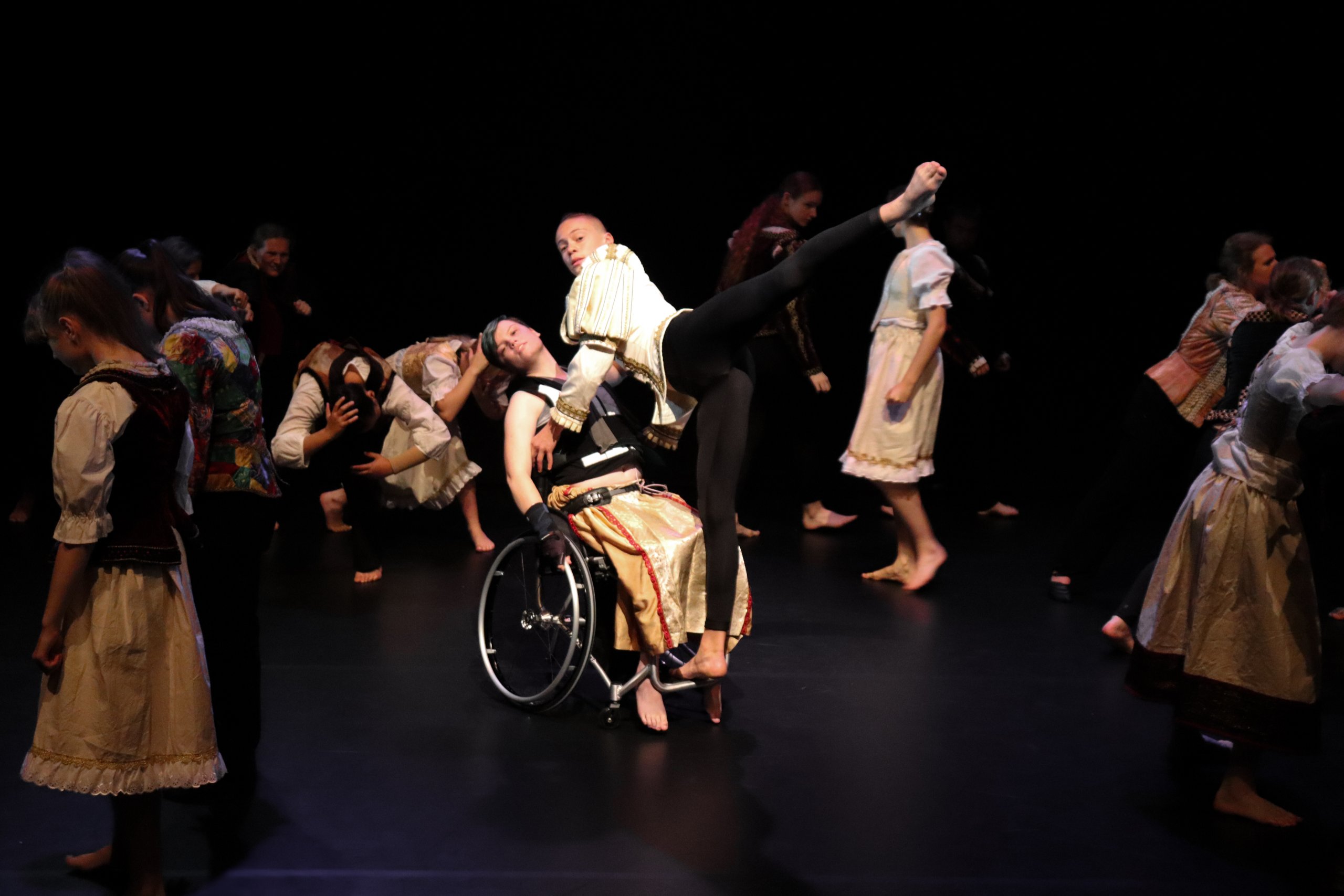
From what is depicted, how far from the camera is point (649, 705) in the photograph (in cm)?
324

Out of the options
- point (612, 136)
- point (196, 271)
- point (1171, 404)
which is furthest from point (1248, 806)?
point (612, 136)

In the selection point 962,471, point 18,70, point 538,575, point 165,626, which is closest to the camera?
point 165,626

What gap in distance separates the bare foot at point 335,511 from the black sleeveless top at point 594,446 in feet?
8.51

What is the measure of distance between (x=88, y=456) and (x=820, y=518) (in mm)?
4152

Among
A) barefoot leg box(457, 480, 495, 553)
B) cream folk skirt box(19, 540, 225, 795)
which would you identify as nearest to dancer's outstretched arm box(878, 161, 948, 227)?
cream folk skirt box(19, 540, 225, 795)

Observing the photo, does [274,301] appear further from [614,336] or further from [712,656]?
[712,656]

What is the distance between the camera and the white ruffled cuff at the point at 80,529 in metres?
2.06

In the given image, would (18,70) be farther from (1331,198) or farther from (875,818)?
(1331,198)

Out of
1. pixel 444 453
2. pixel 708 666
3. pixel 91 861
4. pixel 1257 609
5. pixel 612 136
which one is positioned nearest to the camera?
pixel 91 861

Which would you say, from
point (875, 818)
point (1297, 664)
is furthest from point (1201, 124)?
point (875, 818)

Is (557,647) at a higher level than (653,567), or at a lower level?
lower

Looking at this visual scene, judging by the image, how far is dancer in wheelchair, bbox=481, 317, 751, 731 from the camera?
3.11 meters

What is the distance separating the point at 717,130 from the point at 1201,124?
2858 millimetres

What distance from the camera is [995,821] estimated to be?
8.80 ft
